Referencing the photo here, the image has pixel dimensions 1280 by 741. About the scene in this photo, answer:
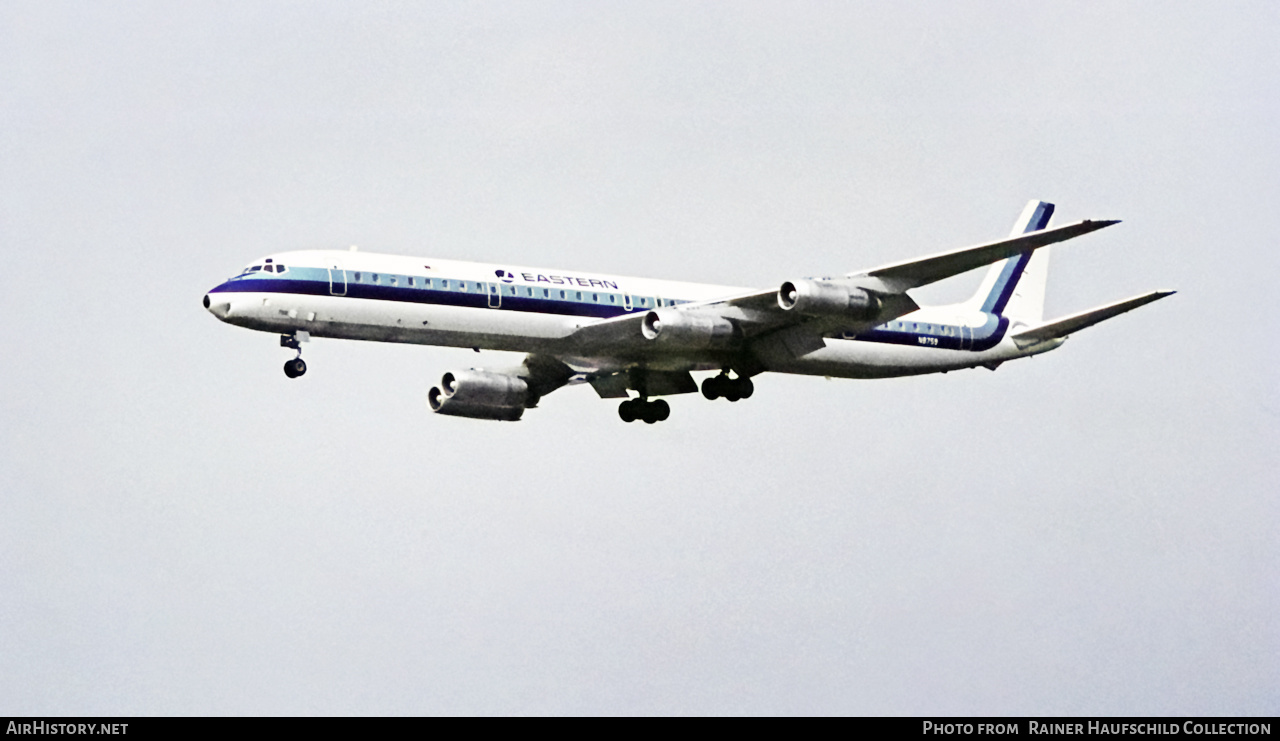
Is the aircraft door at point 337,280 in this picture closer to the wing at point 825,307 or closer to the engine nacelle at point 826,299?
the wing at point 825,307

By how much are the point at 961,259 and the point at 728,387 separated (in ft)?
28.0

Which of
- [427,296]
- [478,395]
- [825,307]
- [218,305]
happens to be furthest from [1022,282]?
[218,305]

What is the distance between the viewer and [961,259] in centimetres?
4453

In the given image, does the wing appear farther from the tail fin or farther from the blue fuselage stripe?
the tail fin

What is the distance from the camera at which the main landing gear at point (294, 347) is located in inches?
1708

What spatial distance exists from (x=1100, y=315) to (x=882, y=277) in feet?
28.1

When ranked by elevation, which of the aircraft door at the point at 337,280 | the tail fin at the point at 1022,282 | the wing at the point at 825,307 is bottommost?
the wing at the point at 825,307

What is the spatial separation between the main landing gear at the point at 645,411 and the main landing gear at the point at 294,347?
11.8 m

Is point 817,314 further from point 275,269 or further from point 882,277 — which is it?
point 275,269

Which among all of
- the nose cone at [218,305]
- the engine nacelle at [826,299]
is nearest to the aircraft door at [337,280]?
the nose cone at [218,305]

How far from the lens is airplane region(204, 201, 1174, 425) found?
43156mm

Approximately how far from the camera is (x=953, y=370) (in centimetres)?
5419

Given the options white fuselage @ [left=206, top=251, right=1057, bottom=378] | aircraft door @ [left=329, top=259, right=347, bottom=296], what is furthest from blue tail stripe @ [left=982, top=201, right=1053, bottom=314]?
aircraft door @ [left=329, top=259, right=347, bottom=296]
